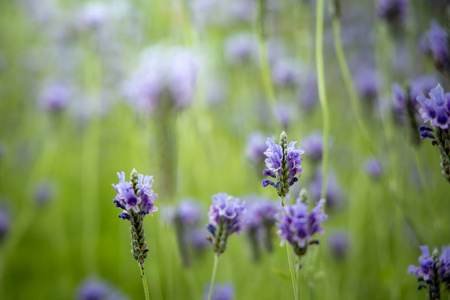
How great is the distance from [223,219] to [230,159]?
140 cm

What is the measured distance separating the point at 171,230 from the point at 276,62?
1.03 m

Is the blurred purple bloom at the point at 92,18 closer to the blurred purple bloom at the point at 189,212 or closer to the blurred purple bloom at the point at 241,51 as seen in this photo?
the blurred purple bloom at the point at 241,51

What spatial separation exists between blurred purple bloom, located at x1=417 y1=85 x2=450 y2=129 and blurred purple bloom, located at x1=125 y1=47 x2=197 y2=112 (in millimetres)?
610

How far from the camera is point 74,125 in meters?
2.46

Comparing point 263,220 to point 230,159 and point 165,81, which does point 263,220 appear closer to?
point 165,81

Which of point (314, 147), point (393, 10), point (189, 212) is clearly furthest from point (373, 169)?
point (189, 212)

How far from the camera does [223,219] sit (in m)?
0.49

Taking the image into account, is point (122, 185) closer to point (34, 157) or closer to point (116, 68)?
point (34, 157)

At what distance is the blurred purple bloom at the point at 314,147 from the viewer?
1.03 meters

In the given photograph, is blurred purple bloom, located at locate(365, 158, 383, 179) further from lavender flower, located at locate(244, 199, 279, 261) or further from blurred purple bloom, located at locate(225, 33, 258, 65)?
blurred purple bloom, located at locate(225, 33, 258, 65)

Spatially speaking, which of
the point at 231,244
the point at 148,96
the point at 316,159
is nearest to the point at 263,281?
the point at 231,244

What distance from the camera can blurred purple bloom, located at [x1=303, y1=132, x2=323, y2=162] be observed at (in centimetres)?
103

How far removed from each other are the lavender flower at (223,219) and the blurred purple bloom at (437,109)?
0.88 ft

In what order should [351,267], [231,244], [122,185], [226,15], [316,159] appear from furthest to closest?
1. [226,15]
2. [231,244]
3. [351,267]
4. [316,159]
5. [122,185]
